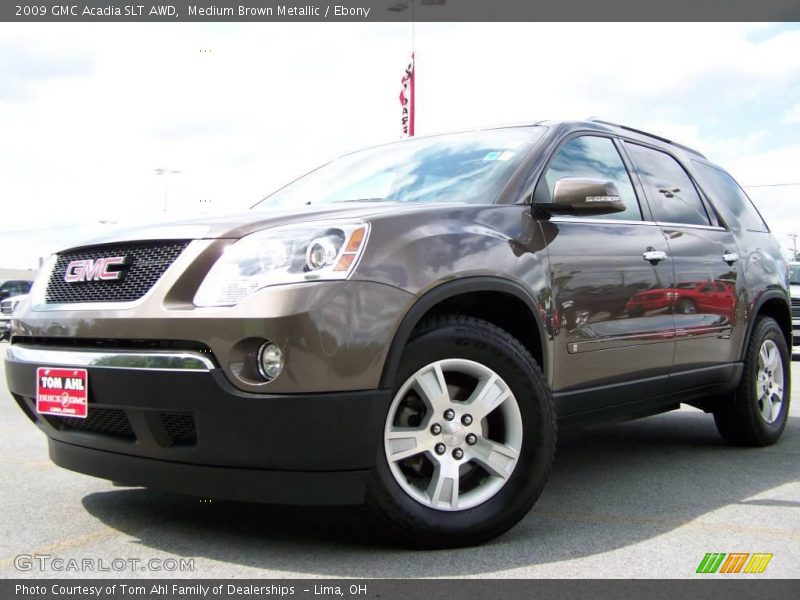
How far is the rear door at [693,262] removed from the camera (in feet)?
14.8

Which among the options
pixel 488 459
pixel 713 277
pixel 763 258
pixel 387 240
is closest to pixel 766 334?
pixel 763 258

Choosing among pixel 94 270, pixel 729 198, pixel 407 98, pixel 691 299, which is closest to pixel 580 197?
pixel 691 299

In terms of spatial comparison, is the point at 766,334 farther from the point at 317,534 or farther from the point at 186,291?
the point at 186,291

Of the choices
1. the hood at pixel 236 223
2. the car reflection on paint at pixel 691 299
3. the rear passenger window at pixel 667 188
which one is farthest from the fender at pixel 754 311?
the hood at pixel 236 223

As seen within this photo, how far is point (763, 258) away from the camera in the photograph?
5.55 m

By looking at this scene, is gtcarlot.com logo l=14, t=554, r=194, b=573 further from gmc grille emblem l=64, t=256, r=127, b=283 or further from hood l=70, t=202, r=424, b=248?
hood l=70, t=202, r=424, b=248

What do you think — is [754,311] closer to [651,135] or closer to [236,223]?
[651,135]

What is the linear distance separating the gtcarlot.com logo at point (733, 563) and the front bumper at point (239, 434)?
1238mm

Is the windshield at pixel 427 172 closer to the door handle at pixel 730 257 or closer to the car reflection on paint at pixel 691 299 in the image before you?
the car reflection on paint at pixel 691 299

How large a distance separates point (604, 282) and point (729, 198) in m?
2.23

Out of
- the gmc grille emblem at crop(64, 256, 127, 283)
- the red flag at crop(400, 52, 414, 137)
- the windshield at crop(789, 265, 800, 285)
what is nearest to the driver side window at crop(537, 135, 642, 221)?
the gmc grille emblem at crop(64, 256, 127, 283)

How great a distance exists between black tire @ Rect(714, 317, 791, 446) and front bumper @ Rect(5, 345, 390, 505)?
3.25 metres

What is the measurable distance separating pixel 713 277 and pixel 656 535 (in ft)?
6.44
